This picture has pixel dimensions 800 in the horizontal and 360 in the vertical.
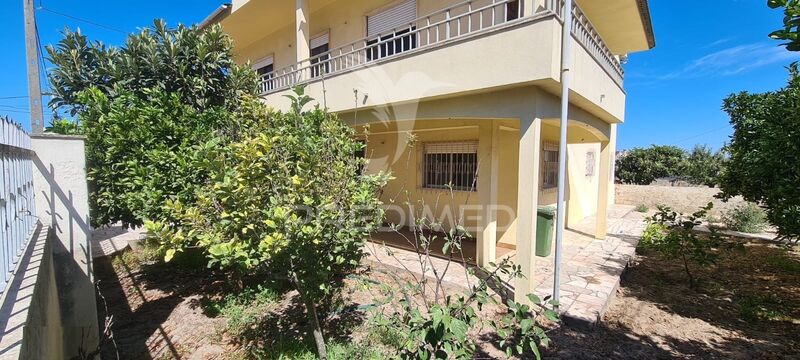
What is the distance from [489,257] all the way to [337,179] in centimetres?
527

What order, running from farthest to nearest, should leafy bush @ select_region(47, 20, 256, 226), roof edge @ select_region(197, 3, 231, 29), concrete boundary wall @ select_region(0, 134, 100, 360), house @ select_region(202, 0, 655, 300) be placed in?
roof edge @ select_region(197, 3, 231, 29) → leafy bush @ select_region(47, 20, 256, 226) → house @ select_region(202, 0, 655, 300) → concrete boundary wall @ select_region(0, 134, 100, 360)

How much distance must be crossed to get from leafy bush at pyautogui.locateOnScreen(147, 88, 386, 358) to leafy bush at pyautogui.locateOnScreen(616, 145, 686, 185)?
2662 cm

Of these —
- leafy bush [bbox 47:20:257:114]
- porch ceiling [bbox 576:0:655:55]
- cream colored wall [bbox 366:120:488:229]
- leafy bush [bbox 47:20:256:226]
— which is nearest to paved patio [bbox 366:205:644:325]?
cream colored wall [bbox 366:120:488:229]

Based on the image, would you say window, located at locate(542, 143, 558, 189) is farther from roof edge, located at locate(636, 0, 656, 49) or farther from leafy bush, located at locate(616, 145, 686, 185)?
leafy bush, located at locate(616, 145, 686, 185)

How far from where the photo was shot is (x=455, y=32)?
7.77 metres

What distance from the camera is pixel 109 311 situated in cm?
627

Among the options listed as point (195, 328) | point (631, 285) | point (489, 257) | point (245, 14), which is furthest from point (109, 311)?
point (631, 285)

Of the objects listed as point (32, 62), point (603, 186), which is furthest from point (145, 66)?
point (603, 186)

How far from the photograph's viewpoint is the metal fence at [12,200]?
231cm

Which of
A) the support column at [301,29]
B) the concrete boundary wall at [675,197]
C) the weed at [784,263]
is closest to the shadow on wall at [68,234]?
the support column at [301,29]

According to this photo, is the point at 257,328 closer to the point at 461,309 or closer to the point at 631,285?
the point at 461,309

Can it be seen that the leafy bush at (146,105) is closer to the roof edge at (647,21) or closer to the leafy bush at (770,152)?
the leafy bush at (770,152)

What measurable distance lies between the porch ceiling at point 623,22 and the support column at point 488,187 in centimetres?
505

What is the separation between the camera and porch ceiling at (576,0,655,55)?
906cm
